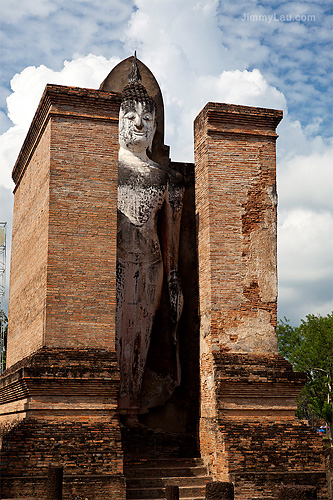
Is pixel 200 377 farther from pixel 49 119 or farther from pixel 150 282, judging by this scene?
pixel 49 119

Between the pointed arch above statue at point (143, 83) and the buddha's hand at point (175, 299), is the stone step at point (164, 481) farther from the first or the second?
the pointed arch above statue at point (143, 83)

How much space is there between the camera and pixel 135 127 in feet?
42.4

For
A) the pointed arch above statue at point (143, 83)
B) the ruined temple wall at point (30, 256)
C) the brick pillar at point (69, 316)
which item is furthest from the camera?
the pointed arch above statue at point (143, 83)

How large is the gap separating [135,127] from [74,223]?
2759 mm

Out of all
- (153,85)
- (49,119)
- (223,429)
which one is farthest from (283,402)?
(153,85)

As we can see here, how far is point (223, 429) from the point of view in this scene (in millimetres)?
10766

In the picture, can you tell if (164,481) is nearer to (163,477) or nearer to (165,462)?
(163,477)

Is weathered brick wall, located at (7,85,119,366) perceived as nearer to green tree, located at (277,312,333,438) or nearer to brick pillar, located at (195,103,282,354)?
brick pillar, located at (195,103,282,354)

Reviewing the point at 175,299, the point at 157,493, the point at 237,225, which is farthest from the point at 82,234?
the point at 157,493

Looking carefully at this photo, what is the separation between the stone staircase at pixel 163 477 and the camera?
1045cm

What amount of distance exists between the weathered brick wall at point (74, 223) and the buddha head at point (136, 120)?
1.35 m

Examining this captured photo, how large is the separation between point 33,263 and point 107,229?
5.33ft

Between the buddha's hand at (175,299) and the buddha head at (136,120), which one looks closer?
the buddha's hand at (175,299)

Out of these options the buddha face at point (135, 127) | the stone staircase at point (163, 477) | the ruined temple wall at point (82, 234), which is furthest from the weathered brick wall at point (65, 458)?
the buddha face at point (135, 127)
